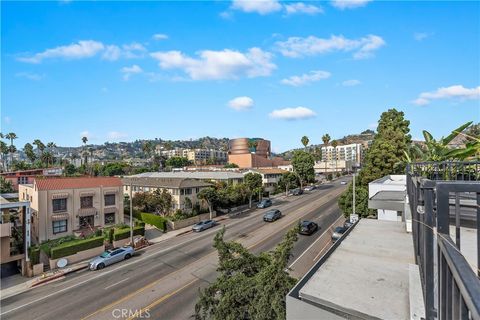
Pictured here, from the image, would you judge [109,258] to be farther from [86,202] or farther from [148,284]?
[86,202]

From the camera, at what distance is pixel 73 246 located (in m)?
25.8

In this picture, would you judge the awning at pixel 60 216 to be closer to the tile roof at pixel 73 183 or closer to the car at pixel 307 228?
the tile roof at pixel 73 183

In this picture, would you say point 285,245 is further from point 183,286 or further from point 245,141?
point 245,141

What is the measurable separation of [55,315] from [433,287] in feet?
65.3

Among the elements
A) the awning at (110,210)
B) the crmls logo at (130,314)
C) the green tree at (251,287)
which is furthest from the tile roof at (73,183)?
the green tree at (251,287)

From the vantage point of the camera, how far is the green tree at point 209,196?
39.2 metres

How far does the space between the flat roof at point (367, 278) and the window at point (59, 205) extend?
1245 inches

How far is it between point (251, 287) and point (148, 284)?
1213cm

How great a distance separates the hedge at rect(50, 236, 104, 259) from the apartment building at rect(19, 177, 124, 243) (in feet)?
16.5

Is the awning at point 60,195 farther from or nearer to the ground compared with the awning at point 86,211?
farther from the ground

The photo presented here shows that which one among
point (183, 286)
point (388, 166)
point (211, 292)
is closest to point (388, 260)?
point (211, 292)

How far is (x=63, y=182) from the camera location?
31859 millimetres

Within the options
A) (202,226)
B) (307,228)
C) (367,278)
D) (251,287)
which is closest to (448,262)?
(367,278)

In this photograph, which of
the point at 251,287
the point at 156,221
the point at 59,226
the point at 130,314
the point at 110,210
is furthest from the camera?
the point at 156,221
